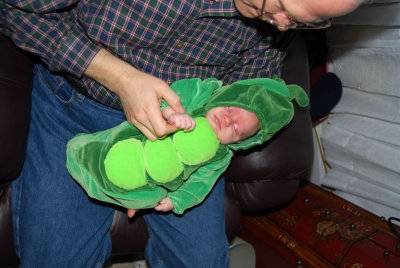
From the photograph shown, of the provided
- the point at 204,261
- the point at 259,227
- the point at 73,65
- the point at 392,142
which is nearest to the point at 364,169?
the point at 392,142

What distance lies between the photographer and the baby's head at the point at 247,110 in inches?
43.8

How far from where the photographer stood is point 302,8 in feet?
2.72

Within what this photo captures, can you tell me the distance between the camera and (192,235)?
3.95ft

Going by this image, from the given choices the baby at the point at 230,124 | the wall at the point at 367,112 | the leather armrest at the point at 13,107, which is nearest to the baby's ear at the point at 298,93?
the baby at the point at 230,124

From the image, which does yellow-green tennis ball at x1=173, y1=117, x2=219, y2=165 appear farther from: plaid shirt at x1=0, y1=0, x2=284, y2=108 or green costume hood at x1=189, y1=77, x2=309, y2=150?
plaid shirt at x1=0, y1=0, x2=284, y2=108

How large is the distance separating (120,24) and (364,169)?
138 cm

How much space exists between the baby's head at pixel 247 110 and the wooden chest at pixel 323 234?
2.32 ft

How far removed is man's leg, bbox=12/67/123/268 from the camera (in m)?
1.07

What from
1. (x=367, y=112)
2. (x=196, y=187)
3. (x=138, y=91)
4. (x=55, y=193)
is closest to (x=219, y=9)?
(x=138, y=91)

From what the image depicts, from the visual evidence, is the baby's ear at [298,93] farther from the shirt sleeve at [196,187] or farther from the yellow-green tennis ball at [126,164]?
the yellow-green tennis ball at [126,164]

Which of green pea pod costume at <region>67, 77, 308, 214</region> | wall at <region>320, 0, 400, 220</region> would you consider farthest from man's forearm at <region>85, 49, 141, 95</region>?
wall at <region>320, 0, 400, 220</region>

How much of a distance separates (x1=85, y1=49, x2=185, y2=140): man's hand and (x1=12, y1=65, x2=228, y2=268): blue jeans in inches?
Answer: 7.7

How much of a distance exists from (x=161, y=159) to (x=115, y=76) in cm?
24

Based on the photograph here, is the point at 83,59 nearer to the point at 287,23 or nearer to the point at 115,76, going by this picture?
the point at 115,76
